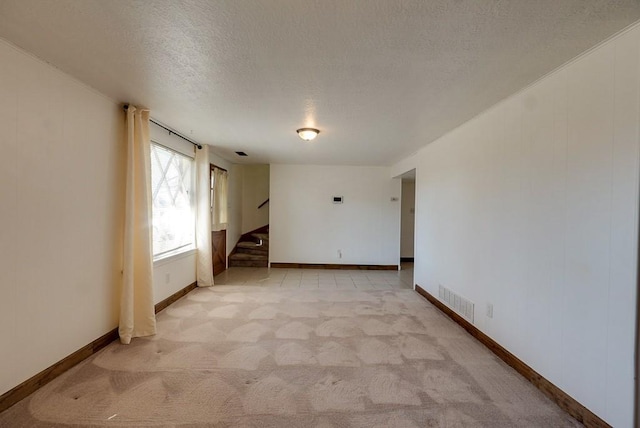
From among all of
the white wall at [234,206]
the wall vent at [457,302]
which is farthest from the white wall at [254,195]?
the wall vent at [457,302]

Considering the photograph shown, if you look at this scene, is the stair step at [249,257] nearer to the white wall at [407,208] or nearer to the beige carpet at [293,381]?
the beige carpet at [293,381]

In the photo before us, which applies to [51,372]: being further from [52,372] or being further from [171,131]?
[171,131]

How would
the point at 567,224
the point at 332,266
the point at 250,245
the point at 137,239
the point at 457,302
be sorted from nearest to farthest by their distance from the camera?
the point at 567,224
the point at 137,239
the point at 457,302
the point at 332,266
the point at 250,245

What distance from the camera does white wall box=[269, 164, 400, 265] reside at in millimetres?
6375

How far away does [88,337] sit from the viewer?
8.00 feet

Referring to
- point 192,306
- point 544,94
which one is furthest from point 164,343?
point 544,94

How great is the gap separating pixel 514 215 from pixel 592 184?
697mm

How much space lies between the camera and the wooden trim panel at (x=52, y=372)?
5.89ft

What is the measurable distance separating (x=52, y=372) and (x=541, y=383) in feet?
12.0

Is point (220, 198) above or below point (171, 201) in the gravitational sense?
above

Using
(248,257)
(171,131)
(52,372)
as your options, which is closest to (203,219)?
(171,131)

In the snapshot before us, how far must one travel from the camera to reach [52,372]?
2088mm

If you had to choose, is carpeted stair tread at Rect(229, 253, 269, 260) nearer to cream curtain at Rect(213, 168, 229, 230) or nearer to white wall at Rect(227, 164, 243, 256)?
white wall at Rect(227, 164, 243, 256)

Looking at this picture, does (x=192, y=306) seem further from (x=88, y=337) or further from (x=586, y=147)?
(x=586, y=147)
